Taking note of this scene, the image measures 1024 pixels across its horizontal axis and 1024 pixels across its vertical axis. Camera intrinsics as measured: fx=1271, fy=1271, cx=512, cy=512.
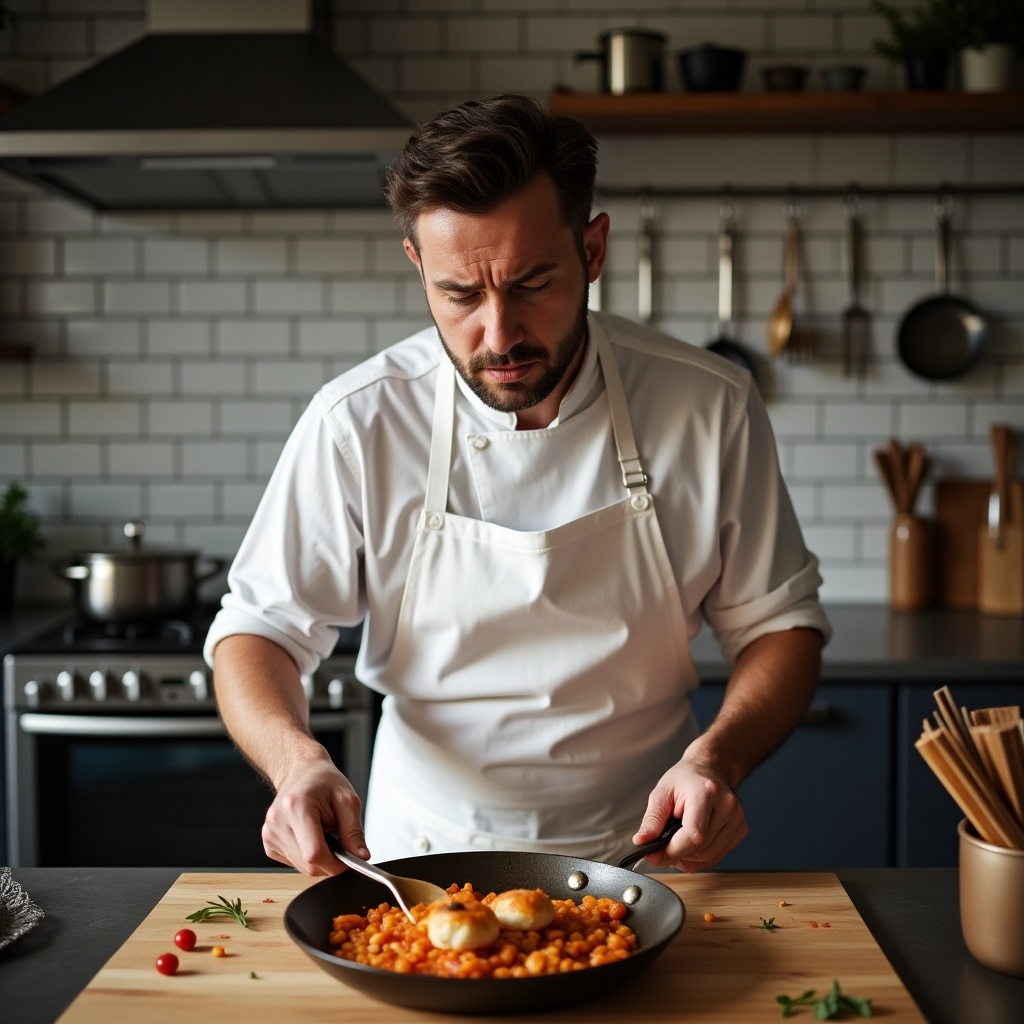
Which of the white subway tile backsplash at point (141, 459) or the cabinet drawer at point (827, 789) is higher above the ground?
the white subway tile backsplash at point (141, 459)

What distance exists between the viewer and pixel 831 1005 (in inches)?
44.0

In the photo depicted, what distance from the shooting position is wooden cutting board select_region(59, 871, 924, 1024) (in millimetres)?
1127

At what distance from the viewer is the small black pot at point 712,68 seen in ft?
10.2

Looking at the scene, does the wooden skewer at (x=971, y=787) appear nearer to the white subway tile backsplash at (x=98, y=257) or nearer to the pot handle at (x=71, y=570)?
the pot handle at (x=71, y=570)

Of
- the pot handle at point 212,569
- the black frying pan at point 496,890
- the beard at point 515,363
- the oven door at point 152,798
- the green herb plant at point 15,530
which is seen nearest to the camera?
the black frying pan at point 496,890

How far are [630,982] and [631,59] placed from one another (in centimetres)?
250

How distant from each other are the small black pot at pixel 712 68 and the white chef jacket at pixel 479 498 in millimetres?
1464

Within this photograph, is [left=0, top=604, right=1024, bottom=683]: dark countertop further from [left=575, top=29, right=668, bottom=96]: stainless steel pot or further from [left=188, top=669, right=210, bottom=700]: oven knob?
[left=575, top=29, right=668, bottom=96]: stainless steel pot

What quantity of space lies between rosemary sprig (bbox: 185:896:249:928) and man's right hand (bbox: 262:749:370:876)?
0.08 m

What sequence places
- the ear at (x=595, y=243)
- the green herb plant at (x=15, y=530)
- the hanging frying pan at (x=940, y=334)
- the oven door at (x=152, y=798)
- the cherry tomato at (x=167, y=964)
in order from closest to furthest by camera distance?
the cherry tomato at (x=167, y=964)
the ear at (x=595, y=243)
the oven door at (x=152, y=798)
the green herb plant at (x=15, y=530)
the hanging frying pan at (x=940, y=334)

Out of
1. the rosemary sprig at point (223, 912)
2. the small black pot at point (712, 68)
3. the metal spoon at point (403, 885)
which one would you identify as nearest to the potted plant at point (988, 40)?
the small black pot at point (712, 68)

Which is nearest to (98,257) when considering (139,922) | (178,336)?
(178,336)

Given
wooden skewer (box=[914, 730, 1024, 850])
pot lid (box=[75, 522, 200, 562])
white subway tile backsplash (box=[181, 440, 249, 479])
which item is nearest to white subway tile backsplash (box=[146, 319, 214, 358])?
white subway tile backsplash (box=[181, 440, 249, 479])

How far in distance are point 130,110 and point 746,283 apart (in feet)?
5.35
